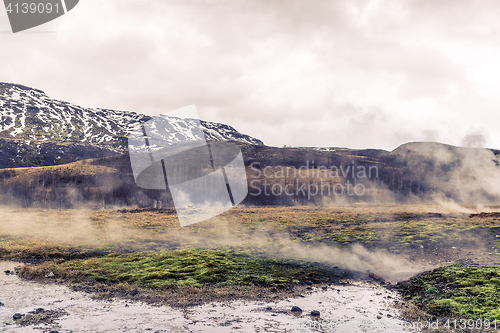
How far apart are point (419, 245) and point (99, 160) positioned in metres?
96.6

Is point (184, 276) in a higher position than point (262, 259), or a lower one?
higher

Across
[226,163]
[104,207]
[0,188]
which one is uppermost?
[226,163]

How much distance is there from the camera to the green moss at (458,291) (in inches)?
479

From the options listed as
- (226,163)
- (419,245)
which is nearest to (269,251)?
(419,245)

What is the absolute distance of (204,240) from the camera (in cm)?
3170

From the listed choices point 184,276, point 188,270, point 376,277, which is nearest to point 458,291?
point 376,277

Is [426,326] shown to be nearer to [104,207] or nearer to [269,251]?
[269,251]

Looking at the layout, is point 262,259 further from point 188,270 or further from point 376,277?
point 376,277

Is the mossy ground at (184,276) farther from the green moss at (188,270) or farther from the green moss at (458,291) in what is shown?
the green moss at (458,291)

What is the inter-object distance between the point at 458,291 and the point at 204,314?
40.3ft

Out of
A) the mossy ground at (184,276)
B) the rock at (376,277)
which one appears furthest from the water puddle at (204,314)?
the rock at (376,277)

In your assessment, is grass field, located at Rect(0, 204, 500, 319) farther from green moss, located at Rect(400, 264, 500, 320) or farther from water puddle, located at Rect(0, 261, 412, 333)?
water puddle, located at Rect(0, 261, 412, 333)

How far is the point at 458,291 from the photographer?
14.2m

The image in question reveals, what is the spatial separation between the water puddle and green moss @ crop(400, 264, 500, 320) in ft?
5.18
